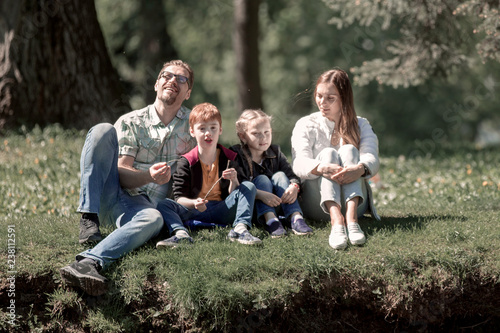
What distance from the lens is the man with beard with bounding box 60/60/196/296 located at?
4.31 meters

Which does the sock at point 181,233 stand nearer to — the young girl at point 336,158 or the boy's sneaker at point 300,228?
the boy's sneaker at point 300,228

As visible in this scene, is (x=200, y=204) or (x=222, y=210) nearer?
(x=200, y=204)

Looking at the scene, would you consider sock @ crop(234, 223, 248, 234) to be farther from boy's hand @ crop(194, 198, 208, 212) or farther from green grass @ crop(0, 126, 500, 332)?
boy's hand @ crop(194, 198, 208, 212)

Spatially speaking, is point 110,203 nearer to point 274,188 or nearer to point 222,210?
point 222,210

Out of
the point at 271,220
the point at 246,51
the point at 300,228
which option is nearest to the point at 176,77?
the point at 271,220

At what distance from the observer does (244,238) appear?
476cm

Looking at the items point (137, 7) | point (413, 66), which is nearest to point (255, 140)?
point (413, 66)

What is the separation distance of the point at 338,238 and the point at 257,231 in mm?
723

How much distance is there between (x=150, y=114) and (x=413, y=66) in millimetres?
5601

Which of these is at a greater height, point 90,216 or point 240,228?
point 90,216

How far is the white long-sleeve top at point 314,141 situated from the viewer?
204 inches

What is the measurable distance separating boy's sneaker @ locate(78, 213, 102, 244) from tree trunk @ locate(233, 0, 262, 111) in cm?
879

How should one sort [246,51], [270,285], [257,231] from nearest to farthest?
1. [270,285]
2. [257,231]
3. [246,51]

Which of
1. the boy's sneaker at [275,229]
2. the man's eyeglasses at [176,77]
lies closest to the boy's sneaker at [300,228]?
the boy's sneaker at [275,229]
